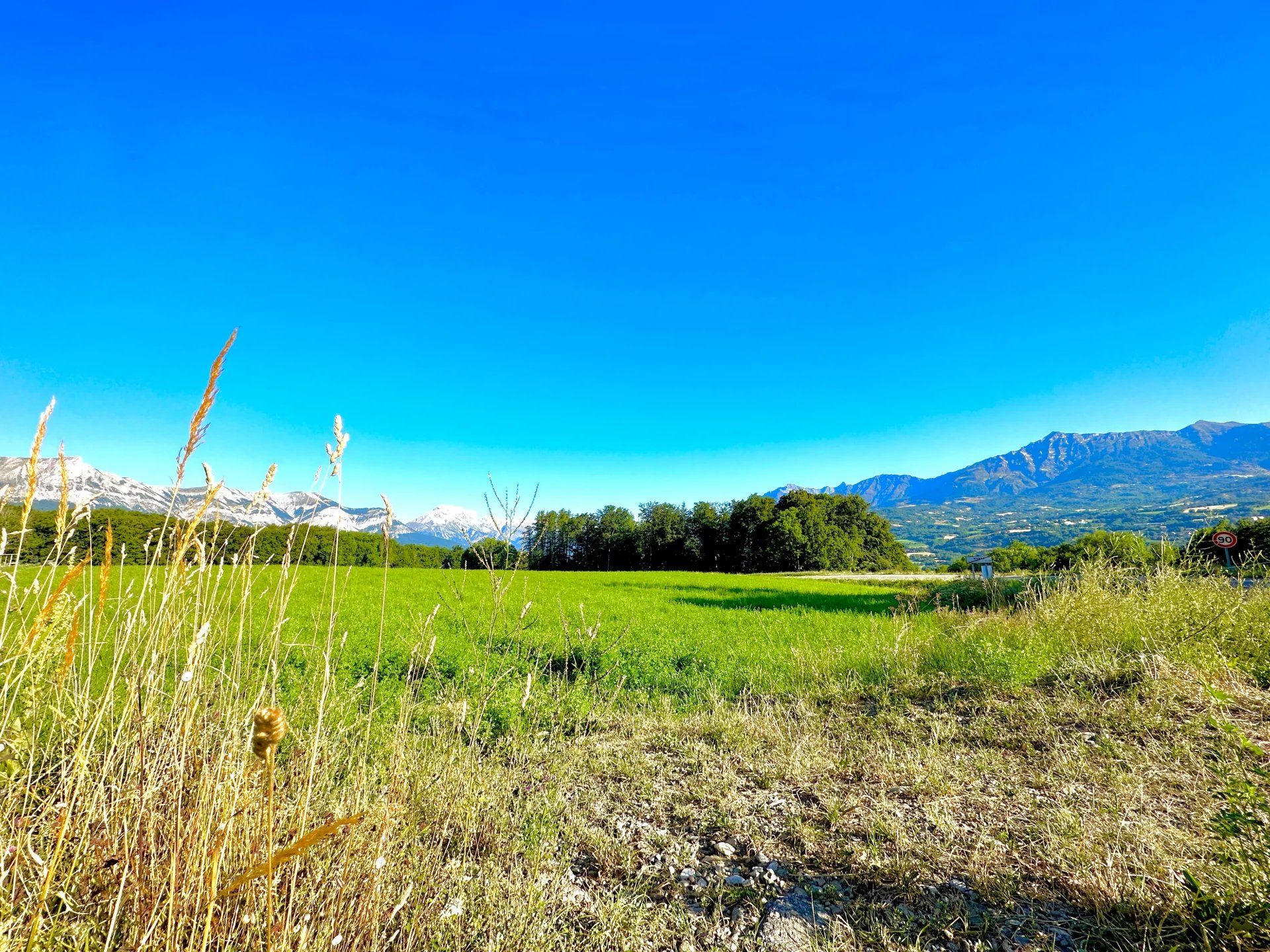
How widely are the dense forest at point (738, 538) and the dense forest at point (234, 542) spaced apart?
1727 centimetres

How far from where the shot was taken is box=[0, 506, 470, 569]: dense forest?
2.39m

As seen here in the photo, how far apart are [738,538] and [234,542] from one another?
68.2 meters

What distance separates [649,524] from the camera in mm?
74938

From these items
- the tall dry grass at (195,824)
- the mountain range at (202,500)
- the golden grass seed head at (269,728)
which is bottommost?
the tall dry grass at (195,824)

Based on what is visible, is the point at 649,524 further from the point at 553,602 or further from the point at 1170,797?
the point at 1170,797

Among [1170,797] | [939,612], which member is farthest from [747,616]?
[1170,797]

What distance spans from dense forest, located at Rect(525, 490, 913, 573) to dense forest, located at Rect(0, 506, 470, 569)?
56.6ft

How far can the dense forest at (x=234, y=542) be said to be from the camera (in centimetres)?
239

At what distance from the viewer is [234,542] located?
3566mm

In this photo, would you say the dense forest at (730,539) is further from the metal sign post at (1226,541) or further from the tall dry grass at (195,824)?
the tall dry grass at (195,824)

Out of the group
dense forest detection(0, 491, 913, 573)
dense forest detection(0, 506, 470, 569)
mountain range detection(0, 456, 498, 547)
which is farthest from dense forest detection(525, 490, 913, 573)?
mountain range detection(0, 456, 498, 547)

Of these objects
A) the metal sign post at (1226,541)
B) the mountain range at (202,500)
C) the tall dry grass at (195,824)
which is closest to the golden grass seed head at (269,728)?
the tall dry grass at (195,824)

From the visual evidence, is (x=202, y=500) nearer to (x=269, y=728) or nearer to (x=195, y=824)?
(x=195, y=824)

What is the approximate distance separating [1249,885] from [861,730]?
2972 mm
